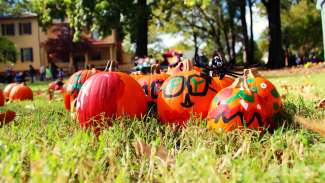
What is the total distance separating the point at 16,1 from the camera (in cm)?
4900

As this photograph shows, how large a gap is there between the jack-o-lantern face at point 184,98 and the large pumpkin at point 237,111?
43cm

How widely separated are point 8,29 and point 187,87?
5958 centimetres

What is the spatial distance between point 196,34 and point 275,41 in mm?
25966

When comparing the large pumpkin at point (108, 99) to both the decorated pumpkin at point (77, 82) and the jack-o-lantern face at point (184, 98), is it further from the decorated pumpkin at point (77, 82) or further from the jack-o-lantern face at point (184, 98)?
the decorated pumpkin at point (77, 82)

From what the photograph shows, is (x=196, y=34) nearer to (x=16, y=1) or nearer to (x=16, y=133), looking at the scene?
(x=16, y=1)

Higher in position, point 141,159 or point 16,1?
point 16,1

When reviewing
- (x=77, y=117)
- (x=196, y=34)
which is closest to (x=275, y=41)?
(x=196, y=34)

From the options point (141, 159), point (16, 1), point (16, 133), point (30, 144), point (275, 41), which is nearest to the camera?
point (30, 144)

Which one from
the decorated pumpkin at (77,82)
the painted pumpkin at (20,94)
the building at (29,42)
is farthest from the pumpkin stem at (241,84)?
the building at (29,42)

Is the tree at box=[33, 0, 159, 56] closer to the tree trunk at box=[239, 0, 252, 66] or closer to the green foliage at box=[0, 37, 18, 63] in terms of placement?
the tree trunk at box=[239, 0, 252, 66]

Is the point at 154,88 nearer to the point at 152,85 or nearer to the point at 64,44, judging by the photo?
the point at 152,85

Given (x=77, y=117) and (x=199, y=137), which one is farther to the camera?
(x=77, y=117)

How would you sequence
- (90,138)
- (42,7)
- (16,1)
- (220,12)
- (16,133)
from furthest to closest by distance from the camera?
(220,12) → (16,1) → (42,7) → (16,133) → (90,138)

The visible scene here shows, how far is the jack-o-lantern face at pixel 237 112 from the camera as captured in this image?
428 centimetres
